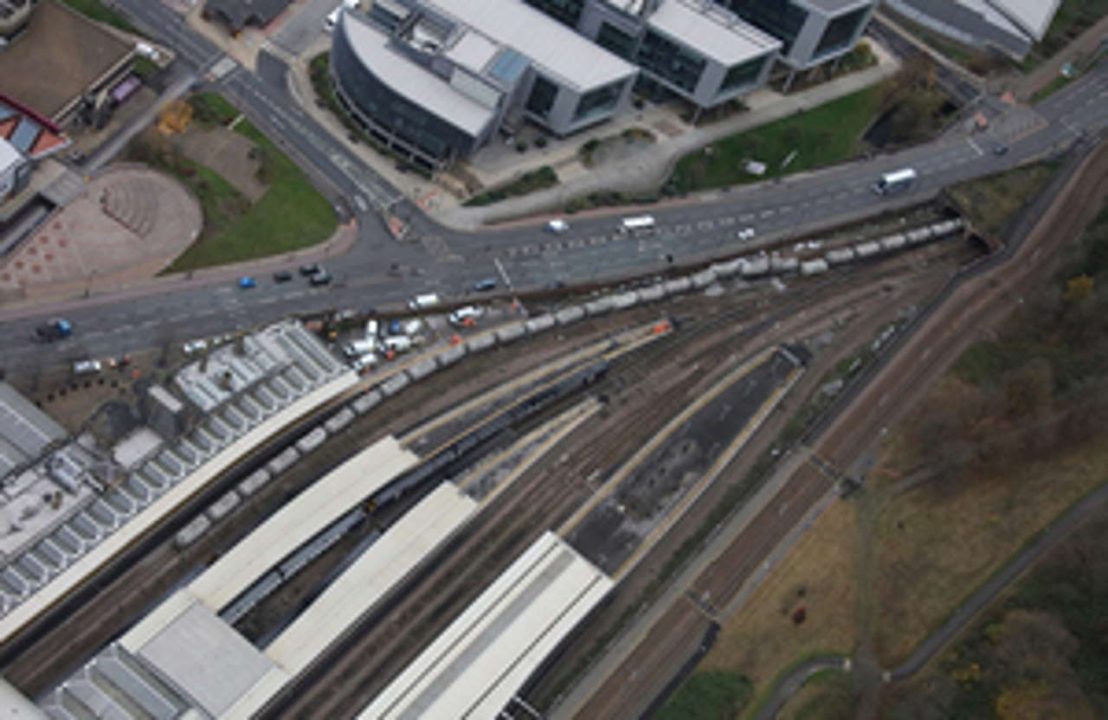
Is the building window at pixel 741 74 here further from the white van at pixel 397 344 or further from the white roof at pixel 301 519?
the white roof at pixel 301 519

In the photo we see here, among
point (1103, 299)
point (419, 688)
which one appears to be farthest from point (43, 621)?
point (1103, 299)

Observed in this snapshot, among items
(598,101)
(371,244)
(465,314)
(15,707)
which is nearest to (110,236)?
(371,244)

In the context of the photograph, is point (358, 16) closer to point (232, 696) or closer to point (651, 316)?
point (651, 316)

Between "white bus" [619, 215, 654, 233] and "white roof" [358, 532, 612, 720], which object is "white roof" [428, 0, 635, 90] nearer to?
"white bus" [619, 215, 654, 233]

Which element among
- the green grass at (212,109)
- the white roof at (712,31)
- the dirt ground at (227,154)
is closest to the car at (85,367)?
the dirt ground at (227,154)

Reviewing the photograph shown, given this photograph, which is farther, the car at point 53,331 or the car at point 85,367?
the car at point 53,331

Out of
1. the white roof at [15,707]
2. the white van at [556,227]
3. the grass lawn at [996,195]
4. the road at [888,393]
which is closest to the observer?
the white roof at [15,707]

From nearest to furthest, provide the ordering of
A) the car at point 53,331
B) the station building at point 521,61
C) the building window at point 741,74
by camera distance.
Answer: the car at point 53,331
the station building at point 521,61
the building window at point 741,74

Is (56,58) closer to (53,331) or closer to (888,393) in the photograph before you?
(53,331)
